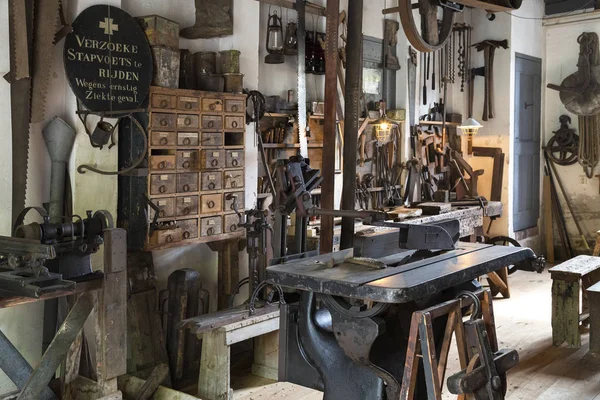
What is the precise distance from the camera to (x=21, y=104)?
3650mm

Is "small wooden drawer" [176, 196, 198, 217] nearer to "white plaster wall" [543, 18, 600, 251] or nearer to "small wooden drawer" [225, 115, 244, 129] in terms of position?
"small wooden drawer" [225, 115, 244, 129]

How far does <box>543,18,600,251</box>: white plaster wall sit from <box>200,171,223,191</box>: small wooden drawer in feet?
19.3

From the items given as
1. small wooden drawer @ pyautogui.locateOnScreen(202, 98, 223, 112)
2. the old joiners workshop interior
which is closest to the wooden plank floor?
the old joiners workshop interior

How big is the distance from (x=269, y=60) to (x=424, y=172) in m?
2.74

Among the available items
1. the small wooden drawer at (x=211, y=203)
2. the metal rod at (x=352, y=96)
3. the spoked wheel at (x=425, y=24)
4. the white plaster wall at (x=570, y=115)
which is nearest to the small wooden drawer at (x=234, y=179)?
the small wooden drawer at (x=211, y=203)

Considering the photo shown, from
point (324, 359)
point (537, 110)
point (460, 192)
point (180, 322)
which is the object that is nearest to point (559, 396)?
point (324, 359)

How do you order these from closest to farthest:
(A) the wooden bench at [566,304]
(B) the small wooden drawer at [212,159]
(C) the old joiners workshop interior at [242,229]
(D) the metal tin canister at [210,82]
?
(C) the old joiners workshop interior at [242,229]
(B) the small wooden drawer at [212,159]
(D) the metal tin canister at [210,82]
(A) the wooden bench at [566,304]

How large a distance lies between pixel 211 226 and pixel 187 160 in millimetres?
479

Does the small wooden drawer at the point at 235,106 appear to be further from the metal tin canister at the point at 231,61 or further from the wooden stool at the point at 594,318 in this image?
the wooden stool at the point at 594,318

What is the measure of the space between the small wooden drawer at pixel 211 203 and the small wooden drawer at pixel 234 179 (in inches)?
4.5

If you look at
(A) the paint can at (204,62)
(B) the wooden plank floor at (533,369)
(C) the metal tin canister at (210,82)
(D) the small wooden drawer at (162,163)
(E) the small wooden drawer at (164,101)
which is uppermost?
(A) the paint can at (204,62)

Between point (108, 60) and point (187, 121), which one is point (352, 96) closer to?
point (187, 121)

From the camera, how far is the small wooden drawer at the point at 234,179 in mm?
4598

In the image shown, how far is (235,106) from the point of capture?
4.61 metres
